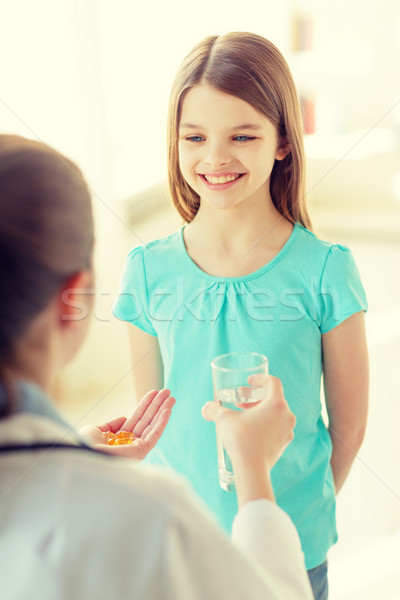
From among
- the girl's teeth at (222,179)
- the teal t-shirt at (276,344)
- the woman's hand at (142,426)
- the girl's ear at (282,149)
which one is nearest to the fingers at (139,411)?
the woman's hand at (142,426)

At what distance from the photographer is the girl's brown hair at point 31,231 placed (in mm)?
504

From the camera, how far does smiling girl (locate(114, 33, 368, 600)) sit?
3.49ft

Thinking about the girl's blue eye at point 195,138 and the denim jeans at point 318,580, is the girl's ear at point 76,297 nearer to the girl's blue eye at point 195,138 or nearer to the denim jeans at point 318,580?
the girl's blue eye at point 195,138

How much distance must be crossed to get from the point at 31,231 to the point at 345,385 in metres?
0.74

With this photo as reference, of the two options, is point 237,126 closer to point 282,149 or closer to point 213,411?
point 282,149

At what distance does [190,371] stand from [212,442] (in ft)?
0.40

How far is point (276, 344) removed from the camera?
1.09 metres

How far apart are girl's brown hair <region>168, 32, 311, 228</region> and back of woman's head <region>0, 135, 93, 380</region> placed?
22.0 inches

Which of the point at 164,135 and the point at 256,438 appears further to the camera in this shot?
the point at 164,135

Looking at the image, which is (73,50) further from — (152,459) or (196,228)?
(152,459)

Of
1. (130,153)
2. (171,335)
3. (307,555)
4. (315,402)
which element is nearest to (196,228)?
(171,335)

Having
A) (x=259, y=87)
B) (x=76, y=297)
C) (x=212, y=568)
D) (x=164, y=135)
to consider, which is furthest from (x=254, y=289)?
(x=164, y=135)

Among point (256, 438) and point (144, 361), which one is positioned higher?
point (256, 438)

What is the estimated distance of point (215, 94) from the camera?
3.43 ft
